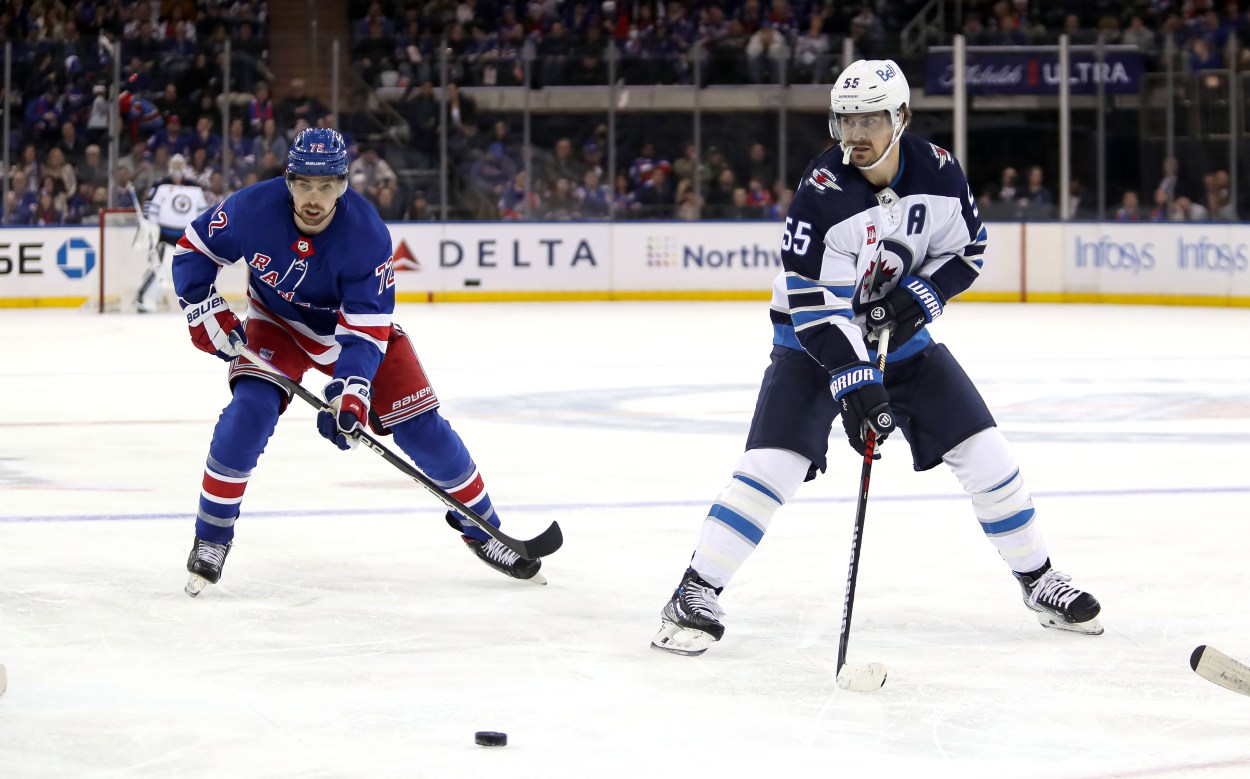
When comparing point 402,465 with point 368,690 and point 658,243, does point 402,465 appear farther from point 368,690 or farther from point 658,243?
point 658,243

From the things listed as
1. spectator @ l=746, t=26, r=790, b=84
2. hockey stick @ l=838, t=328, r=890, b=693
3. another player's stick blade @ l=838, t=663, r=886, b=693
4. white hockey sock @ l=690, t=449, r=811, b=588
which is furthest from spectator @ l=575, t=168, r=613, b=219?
another player's stick blade @ l=838, t=663, r=886, b=693

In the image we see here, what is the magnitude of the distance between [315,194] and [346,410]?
0.48 meters

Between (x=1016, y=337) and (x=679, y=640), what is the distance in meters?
8.86

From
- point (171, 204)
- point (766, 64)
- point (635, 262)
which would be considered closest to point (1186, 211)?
point (766, 64)

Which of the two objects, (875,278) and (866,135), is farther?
(875,278)

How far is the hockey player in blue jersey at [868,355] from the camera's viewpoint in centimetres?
363

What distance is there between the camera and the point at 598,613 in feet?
13.4

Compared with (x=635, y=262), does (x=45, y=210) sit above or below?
above

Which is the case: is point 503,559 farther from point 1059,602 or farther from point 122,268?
point 122,268

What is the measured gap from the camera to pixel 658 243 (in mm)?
16688

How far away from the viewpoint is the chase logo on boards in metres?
15.8

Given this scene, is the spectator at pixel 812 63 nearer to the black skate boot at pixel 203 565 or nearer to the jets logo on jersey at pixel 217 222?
the jets logo on jersey at pixel 217 222

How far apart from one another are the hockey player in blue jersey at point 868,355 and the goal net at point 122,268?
11787 mm

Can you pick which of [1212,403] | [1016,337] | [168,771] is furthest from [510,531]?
→ [1016,337]
